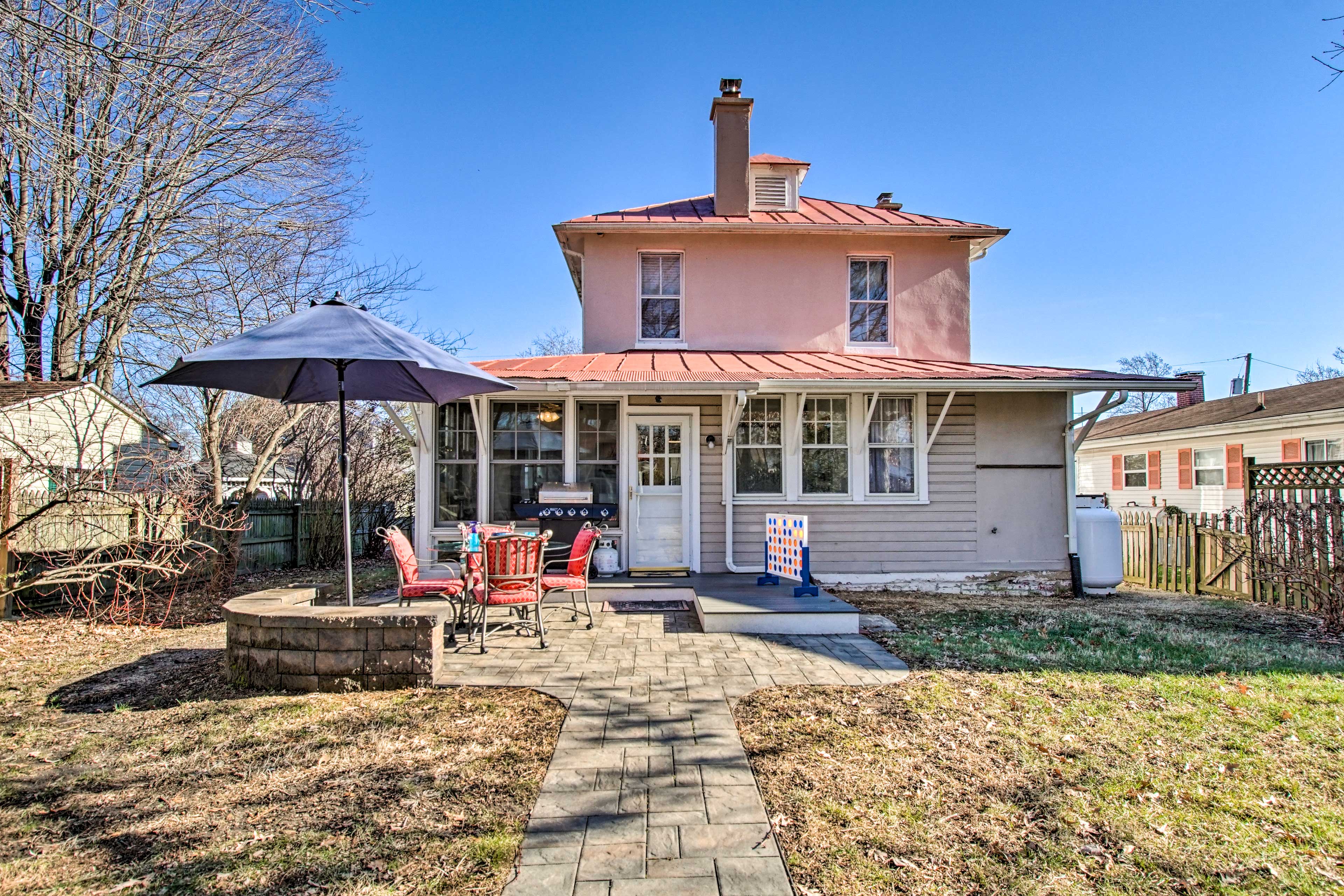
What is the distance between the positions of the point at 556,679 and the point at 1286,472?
9355 millimetres

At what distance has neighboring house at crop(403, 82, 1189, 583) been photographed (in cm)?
934

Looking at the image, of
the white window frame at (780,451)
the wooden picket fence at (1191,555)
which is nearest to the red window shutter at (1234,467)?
the wooden picket fence at (1191,555)

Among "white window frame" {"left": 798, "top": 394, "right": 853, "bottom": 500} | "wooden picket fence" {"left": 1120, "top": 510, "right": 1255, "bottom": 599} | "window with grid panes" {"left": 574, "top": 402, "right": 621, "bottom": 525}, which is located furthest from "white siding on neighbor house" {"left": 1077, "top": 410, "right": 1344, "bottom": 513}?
"window with grid panes" {"left": 574, "top": 402, "right": 621, "bottom": 525}

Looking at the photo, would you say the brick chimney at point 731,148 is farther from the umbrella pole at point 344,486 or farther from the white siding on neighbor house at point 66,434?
the white siding on neighbor house at point 66,434

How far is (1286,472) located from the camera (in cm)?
855

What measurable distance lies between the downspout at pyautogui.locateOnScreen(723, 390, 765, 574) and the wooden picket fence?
→ 5.58m

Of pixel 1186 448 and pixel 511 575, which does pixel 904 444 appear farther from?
pixel 1186 448

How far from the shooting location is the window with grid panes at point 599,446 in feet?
31.3

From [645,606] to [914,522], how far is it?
4.29 m

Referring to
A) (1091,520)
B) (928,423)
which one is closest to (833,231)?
(928,423)

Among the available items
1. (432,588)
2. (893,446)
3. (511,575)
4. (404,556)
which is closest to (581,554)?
(511,575)

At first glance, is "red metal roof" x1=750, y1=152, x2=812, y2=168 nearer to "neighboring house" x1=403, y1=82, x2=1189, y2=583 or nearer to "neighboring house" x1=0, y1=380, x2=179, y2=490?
"neighboring house" x1=403, y1=82, x2=1189, y2=583

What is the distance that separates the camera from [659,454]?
9719 mm

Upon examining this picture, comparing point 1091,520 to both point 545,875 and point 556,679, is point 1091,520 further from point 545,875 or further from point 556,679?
point 545,875
